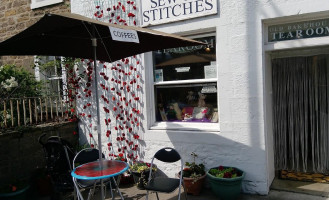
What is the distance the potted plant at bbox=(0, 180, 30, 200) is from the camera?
14.8 ft

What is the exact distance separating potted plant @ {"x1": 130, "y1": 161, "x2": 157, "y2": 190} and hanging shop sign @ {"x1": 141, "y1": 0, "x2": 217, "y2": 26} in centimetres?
270

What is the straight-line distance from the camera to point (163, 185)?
12.6ft

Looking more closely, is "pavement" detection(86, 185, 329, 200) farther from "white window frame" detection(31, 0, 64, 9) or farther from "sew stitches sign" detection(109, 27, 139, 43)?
"white window frame" detection(31, 0, 64, 9)

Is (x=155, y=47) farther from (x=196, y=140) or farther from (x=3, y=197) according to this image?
(x=3, y=197)

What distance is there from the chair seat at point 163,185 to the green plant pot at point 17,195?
90.0 inches

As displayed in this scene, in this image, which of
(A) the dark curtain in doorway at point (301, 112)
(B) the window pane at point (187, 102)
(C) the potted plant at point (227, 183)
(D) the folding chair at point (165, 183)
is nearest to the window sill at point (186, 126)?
(B) the window pane at point (187, 102)

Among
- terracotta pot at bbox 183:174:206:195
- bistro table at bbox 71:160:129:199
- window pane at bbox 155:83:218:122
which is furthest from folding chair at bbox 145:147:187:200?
window pane at bbox 155:83:218:122

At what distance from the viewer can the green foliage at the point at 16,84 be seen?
5633 mm

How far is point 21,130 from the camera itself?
5.11m

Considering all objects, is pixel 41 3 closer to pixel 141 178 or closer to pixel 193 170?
pixel 141 178

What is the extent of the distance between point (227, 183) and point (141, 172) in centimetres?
161

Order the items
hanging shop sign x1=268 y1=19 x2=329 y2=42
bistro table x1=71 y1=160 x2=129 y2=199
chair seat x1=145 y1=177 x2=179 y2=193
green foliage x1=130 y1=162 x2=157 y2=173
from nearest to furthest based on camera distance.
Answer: bistro table x1=71 y1=160 x2=129 y2=199, chair seat x1=145 y1=177 x2=179 y2=193, hanging shop sign x1=268 y1=19 x2=329 y2=42, green foliage x1=130 y1=162 x2=157 y2=173

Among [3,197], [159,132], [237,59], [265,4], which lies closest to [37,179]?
[3,197]

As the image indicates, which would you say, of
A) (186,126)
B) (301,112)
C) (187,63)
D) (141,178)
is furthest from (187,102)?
(301,112)
